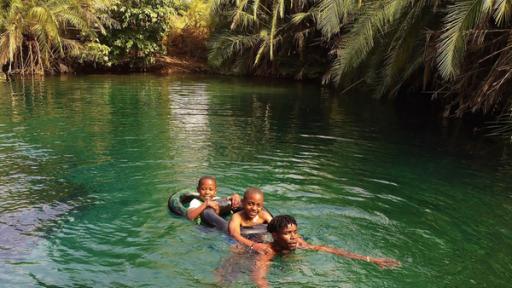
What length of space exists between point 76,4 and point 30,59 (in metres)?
4.29

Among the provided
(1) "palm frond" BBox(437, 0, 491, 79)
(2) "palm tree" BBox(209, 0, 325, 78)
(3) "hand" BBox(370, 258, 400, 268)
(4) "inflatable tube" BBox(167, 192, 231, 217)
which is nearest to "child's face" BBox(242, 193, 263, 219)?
(4) "inflatable tube" BBox(167, 192, 231, 217)

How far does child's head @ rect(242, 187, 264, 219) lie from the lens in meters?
7.74

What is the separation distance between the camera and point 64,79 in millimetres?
31984

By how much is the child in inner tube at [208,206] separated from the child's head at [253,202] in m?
0.52

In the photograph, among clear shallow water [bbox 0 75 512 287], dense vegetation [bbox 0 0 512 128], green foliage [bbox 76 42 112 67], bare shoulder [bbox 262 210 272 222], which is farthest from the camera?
green foliage [bbox 76 42 112 67]

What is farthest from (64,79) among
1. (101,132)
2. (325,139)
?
(325,139)

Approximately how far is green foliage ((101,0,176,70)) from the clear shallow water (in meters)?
15.7

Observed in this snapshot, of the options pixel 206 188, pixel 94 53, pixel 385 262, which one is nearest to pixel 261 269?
pixel 385 262

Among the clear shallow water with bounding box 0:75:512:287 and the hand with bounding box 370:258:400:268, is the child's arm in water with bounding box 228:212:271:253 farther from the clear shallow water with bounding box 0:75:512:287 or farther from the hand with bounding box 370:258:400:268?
the hand with bounding box 370:258:400:268

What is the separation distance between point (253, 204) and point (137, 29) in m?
30.4

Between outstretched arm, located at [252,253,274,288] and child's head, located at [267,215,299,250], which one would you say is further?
child's head, located at [267,215,299,250]

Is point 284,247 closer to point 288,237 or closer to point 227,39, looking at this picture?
point 288,237

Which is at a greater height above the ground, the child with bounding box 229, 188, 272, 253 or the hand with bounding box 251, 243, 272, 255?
the child with bounding box 229, 188, 272, 253

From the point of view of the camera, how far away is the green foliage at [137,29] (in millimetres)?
34656
